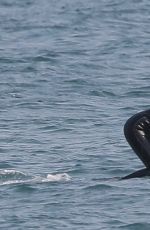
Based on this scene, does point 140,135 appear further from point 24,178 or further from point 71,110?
point 71,110

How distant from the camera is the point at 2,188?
1711 cm

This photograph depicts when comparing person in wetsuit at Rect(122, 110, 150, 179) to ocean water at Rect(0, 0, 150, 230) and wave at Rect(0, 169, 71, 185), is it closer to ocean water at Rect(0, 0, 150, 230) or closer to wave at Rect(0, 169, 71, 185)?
ocean water at Rect(0, 0, 150, 230)

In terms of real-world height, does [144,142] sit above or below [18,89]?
above

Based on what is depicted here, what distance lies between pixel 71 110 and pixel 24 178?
610 cm

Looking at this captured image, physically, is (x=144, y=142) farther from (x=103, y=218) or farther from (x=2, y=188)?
(x=2, y=188)

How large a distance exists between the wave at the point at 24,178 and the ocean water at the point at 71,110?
2cm

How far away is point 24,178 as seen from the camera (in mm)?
17875

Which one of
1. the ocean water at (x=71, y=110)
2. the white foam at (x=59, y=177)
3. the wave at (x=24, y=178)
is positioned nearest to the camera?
the ocean water at (x=71, y=110)

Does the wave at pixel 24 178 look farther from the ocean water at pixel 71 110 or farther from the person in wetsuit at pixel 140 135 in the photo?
the person in wetsuit at pixel 140 135

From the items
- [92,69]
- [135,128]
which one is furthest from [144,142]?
[92,69]

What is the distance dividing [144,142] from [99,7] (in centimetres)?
2316

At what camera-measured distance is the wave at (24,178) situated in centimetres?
1759

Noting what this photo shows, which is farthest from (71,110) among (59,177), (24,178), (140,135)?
(140,135)

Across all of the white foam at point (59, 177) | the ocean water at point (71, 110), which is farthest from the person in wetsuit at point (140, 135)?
the white foam at point (59, 177)
